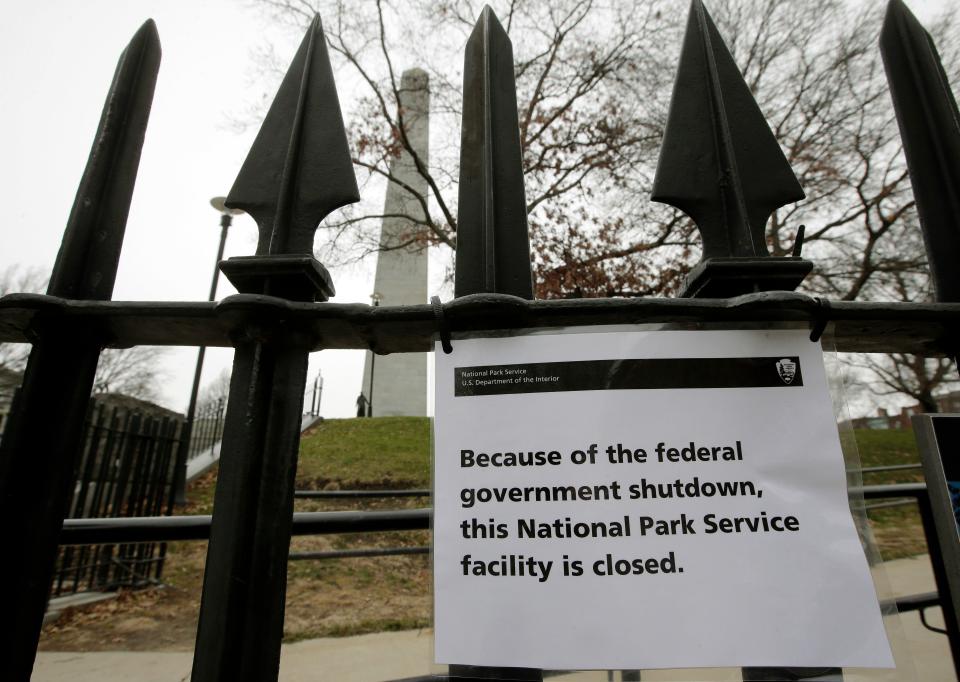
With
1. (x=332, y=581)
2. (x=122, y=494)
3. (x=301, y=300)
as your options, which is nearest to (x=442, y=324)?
(x=301, y=300)

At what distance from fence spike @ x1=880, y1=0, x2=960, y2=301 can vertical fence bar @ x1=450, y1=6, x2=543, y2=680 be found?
87cm

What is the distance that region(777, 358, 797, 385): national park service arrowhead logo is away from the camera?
930 mm

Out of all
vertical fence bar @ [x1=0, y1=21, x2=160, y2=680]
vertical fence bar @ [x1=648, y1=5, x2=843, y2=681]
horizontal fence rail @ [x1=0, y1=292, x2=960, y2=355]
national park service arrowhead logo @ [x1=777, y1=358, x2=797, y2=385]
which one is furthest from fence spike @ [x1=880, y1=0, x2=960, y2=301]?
vertical fence bar @ [x1=0, y1=21, x2=160, y2=680]

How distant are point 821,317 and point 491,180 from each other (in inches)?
27.3

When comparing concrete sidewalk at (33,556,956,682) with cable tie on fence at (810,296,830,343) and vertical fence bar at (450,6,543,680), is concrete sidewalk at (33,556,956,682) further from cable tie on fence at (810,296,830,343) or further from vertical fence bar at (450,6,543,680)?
vertical fence bar at (450,6,543,680)

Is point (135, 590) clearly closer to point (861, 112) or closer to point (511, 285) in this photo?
point (511, 285)

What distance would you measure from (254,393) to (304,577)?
6.81m

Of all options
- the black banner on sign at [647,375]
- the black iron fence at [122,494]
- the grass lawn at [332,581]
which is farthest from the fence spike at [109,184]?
the black iron fence at [122,494]

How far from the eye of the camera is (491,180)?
1.09m

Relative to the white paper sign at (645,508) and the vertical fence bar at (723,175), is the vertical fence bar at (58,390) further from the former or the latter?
the vertical fence bar at (723,175)

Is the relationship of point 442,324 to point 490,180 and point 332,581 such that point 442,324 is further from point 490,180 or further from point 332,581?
point 332,581

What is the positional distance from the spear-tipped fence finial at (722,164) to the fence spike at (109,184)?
3.86ft

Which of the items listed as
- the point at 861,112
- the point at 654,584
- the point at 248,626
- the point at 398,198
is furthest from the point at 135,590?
the point at 861,112

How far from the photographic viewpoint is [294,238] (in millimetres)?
1064
